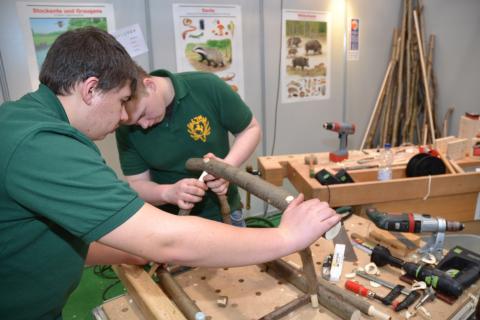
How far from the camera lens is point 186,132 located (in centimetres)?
150

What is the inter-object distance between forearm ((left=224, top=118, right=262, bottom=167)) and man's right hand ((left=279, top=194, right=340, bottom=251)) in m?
0.69

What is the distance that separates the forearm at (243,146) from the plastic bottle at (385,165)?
0.80 meters

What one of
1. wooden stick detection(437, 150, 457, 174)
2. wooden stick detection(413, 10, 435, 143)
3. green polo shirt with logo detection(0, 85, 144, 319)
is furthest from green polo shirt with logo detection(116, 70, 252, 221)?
wooden stick detection(413, 10, 435, 143)

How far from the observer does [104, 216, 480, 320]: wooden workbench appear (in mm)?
969

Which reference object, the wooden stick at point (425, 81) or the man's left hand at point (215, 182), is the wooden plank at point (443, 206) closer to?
the man's left hand at point (215, 182)

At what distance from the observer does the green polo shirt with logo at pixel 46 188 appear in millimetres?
637

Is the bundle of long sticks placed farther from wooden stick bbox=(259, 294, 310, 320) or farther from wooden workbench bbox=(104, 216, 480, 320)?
wooden stick bbox=(259, 294, 310, 320)

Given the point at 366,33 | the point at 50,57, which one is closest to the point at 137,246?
the point at 50,57

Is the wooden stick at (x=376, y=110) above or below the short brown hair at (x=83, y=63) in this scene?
below

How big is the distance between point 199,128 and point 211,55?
1639mm

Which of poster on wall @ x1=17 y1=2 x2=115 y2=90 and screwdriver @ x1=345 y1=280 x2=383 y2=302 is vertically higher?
poster on wall @ x1=17 y1=2 x2=115 y2=90

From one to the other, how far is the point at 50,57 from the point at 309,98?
9.70 feet

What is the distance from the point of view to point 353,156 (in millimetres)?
2342

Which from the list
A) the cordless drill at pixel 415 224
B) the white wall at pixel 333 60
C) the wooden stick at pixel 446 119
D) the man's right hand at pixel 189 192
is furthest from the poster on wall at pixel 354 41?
the man's right hand at pixel 189 192
